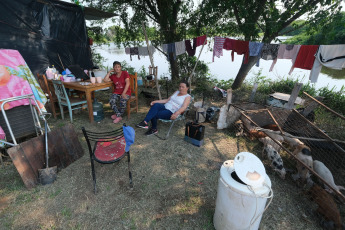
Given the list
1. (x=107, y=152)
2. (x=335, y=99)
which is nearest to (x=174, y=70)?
(x=335, y=99)

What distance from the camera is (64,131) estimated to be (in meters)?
2.80

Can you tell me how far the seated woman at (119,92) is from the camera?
169 inches

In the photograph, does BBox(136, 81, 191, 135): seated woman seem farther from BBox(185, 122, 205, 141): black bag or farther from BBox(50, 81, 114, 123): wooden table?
BBox(50, 81, 114, 123): wooden table

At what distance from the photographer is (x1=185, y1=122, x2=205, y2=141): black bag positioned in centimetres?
334

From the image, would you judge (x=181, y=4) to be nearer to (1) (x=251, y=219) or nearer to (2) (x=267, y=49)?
(2) (x=267, y=49)

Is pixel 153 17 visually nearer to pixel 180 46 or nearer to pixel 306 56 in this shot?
pixel 180 46

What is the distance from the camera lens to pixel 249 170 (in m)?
1.51

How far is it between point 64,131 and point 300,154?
3.77 m

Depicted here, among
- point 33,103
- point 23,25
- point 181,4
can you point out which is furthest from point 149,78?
point 33,103

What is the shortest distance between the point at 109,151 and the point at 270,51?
15.2 feet

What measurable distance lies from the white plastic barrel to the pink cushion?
1.40m

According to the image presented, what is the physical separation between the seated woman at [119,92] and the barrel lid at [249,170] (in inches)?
132

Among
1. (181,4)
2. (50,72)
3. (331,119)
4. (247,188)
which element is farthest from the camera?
(181,4)

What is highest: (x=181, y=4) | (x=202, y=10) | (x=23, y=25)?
(x=181, y=4)
